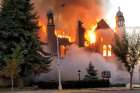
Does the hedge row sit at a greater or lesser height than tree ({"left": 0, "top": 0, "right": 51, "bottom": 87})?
lesser

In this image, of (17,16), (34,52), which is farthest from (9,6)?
(34,52)

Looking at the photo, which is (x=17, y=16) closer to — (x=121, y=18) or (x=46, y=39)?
(x=46, y=39)

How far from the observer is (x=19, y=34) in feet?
216

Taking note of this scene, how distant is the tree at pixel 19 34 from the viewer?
214ft

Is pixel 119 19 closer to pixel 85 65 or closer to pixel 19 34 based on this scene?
pixel 85 65

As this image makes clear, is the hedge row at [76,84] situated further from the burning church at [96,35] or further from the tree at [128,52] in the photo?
the burning church at [96,35]

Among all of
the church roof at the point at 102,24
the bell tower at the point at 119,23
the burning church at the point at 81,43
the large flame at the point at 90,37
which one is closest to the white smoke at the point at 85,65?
the burning church at the point at 81,43

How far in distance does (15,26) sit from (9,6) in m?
3.24

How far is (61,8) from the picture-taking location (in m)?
91.9

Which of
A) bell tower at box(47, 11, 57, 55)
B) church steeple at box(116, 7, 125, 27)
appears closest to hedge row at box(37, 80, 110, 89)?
bell tower at box(47, 11, 57, 55)

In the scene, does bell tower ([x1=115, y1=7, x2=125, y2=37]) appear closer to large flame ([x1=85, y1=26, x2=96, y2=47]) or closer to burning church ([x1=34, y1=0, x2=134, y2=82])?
burning church ([x1=34, y1=0, x2=134, y2=82])

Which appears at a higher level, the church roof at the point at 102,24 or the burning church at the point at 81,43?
the church roof at the point at 102,24

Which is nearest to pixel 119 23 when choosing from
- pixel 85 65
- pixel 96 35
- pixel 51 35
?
pixel 96 35

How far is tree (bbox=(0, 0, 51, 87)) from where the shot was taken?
65188mm
